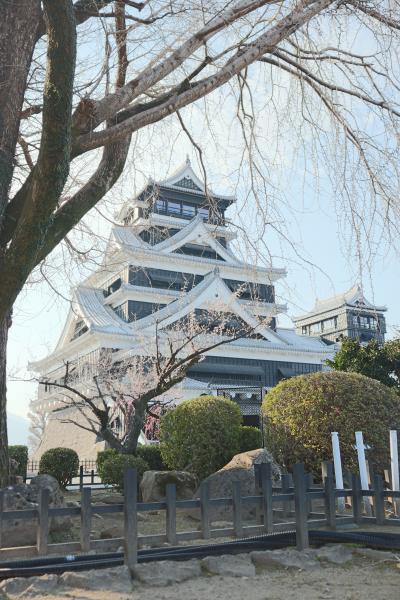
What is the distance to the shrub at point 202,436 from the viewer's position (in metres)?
9.72

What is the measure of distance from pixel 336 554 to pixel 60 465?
8867 mm

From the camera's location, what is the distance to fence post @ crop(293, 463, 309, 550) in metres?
4.51

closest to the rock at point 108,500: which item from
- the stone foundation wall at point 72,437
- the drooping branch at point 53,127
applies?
the drooping branch at point 53,127

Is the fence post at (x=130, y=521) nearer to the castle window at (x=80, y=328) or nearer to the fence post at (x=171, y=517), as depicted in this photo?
the fence post at (x=171, y=517)

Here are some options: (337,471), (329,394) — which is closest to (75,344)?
(329,394)

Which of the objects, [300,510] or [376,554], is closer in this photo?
[376,554]

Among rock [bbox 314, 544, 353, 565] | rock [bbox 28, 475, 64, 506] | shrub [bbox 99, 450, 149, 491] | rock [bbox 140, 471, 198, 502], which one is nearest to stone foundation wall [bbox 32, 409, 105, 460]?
shrub [bbox 99, 450, 149, 491]

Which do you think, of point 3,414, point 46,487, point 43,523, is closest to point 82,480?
point 46,487

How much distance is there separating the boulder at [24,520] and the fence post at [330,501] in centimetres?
238

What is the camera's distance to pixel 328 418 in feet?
Answer: 28.2

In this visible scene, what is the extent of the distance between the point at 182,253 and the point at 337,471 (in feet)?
92.3

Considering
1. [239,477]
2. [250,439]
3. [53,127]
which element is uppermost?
[53,127]

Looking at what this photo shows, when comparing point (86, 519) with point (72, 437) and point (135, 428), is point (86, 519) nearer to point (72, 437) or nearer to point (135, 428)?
point (135, 428)

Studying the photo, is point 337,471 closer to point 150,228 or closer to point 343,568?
point 343,568
